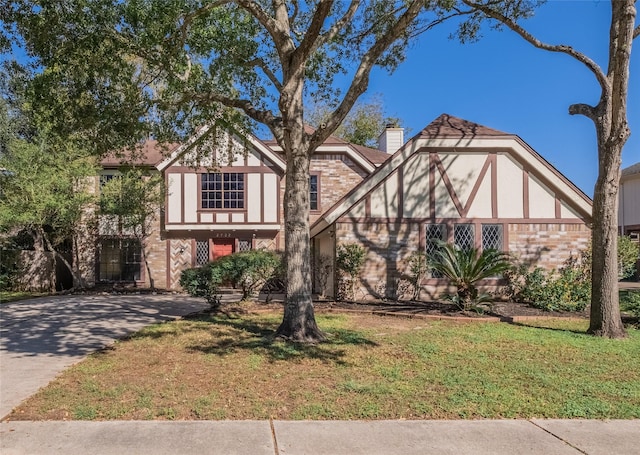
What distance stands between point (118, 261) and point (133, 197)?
3696 millimetres

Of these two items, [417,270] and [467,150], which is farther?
[467,150]

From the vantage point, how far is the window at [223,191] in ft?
63.3

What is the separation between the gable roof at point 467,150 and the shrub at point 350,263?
89 centimetres

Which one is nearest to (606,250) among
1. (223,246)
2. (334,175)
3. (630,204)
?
(334,175)

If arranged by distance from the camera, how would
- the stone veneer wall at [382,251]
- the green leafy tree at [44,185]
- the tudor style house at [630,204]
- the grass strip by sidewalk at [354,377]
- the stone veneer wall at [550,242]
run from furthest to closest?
the tudor style house at [630,204] < the green leafy tree at [44,185] < the stone veneer wall at [550,242] < the stone veneer wall at [382,251] < the grass strip by sidewalk at [354,377]

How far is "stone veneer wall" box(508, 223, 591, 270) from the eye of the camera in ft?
46.1

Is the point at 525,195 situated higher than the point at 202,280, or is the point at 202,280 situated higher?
the point at 525,195

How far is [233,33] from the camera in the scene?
9.59 metres

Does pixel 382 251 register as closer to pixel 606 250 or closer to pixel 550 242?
pixel 550 242

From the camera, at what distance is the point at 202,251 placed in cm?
1983

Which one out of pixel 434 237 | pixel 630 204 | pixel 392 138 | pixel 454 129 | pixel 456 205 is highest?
pixel 392 138

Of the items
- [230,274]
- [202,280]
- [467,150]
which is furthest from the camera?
[467,150]

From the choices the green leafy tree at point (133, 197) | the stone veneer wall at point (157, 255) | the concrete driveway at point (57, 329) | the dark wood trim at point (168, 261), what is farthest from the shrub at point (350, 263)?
the stone veneer wall at point (157, 255)

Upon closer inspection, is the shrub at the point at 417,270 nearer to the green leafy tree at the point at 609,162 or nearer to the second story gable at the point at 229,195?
the green leafy tree at the point at 609,162
